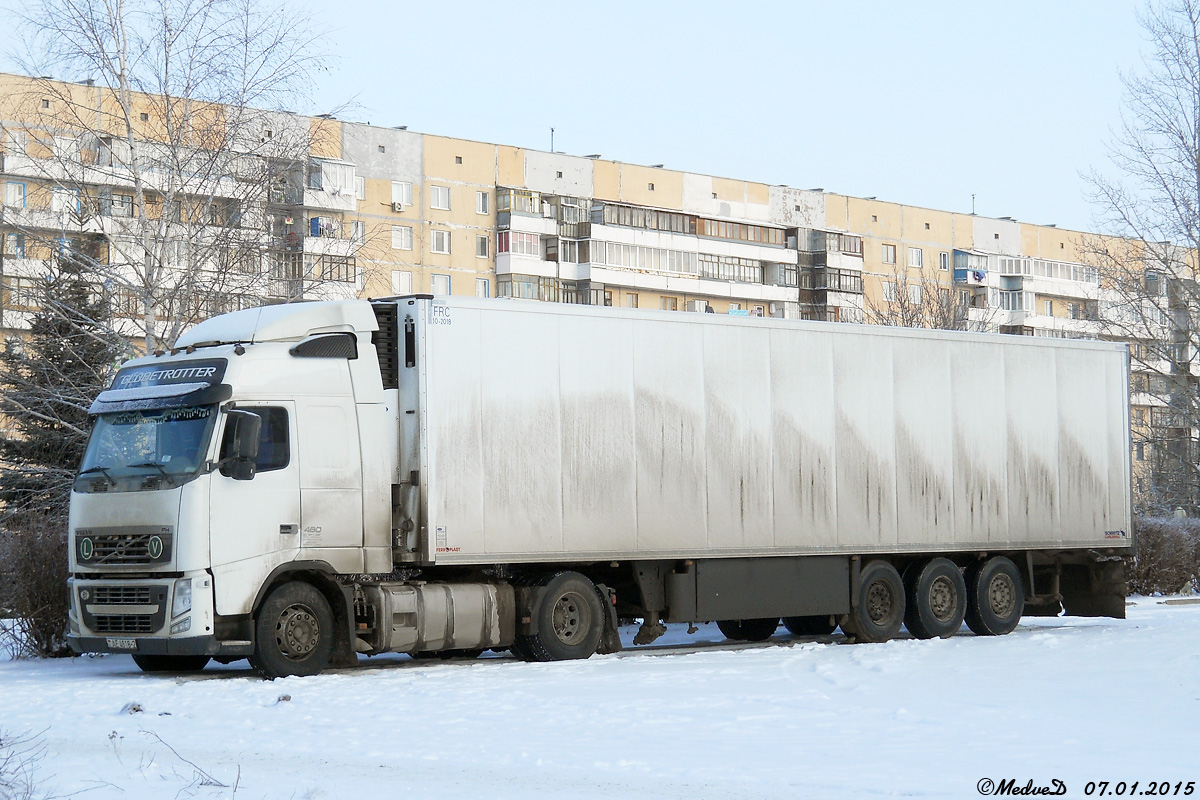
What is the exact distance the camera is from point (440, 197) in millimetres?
74750

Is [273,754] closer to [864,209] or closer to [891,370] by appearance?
[891,370]

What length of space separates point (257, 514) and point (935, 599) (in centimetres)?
939

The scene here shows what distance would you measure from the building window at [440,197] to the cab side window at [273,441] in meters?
59.9

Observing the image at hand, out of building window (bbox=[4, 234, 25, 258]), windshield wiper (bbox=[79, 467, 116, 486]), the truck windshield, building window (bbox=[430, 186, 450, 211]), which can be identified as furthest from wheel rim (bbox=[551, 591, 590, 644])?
building window (bbox=[430, 186, 450, 211])

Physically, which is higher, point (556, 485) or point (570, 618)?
point (556, 485)

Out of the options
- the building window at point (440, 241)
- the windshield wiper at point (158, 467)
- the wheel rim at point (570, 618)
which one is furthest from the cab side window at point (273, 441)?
the building window at point (440, 241)

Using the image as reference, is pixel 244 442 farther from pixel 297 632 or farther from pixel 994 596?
pixel 994 596

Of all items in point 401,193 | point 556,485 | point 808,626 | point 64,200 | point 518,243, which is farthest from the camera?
point 518,243

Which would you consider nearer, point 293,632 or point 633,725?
point 633,725

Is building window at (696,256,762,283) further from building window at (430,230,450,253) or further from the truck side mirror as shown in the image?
the truck side mirror

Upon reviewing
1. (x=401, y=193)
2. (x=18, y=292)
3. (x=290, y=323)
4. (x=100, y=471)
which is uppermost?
(x=401, y=193)

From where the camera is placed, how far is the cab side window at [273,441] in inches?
603

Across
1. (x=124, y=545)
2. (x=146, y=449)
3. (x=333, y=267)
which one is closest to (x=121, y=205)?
(x=333, y=267)

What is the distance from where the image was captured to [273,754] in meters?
10.5
